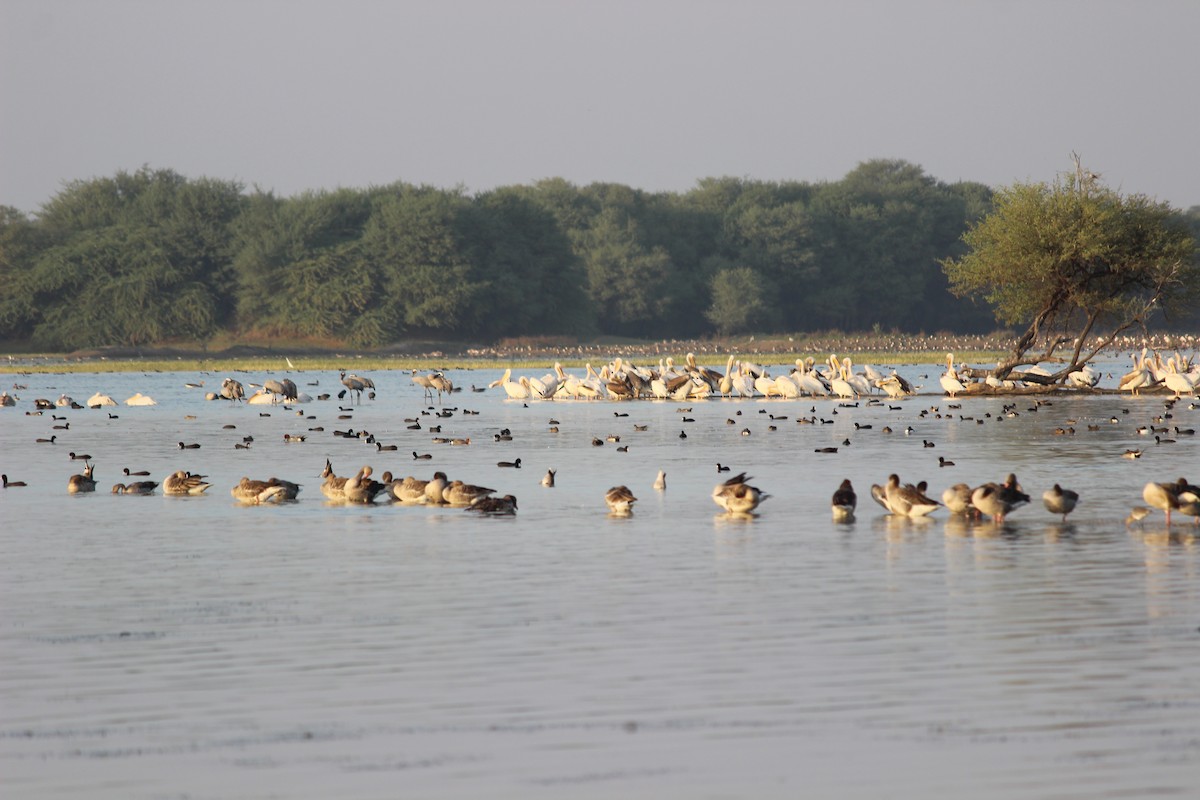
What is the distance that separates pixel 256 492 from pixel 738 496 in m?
5.71

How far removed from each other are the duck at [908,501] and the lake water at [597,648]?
1.99 ft

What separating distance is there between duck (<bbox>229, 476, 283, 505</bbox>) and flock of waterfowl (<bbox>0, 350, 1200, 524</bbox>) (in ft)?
0.04

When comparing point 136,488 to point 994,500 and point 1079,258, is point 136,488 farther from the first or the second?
point 1079,258

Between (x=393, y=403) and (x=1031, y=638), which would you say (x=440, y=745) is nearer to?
(x=1031, y=638)

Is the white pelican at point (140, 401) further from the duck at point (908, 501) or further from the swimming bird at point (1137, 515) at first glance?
the swimming bird at point (1137, 515)

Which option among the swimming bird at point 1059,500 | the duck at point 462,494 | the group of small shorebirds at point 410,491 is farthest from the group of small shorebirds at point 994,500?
the duck at point 462,494

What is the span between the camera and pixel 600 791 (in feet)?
23.1

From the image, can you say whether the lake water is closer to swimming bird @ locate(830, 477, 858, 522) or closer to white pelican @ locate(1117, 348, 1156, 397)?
swimming bird @ locate(830, 477, 858, 522)

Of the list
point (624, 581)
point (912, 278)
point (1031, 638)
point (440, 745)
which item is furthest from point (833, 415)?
point (912, 278)

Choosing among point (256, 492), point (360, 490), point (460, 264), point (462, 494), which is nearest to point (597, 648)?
point (462, 494)

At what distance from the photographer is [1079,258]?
1660 inches

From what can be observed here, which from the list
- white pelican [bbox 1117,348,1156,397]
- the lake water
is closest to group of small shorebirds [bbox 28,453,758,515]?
the lake water

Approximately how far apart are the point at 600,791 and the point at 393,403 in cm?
3768

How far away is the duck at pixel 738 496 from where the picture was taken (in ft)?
55.3
